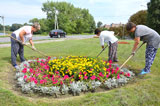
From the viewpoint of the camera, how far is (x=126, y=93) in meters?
3.00

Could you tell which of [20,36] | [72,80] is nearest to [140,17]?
[20,36]

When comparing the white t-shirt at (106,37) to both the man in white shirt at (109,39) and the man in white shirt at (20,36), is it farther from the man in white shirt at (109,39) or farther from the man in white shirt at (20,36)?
the man in white shirt at (20,36)

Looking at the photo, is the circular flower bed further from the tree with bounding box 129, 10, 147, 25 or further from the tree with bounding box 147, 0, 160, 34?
the tree with bounding box 129, 10, 147, 25

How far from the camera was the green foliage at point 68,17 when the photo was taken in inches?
1932

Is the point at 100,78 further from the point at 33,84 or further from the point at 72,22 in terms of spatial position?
the point at 72,22

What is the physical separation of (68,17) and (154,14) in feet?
110

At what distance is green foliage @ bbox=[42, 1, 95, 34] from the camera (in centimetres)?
4906

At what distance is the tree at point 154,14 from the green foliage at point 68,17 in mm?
30082

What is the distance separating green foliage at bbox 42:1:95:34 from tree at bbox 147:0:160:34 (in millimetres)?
30082

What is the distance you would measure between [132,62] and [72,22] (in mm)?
51632

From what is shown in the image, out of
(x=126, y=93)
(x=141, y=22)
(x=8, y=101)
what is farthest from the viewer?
(x=141, y=22)

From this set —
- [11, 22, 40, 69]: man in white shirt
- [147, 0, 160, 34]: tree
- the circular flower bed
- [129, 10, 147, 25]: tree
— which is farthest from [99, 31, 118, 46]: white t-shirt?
[129, 10, 147, 25]: tree

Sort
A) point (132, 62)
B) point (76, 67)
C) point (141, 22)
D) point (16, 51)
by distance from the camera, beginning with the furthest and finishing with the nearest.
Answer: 1. point (141, 22)
2. point (132, 62)
3. point (16, 51)
4. point (76, 67)

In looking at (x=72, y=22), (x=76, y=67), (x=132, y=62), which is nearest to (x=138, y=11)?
(x=72, y=22)
